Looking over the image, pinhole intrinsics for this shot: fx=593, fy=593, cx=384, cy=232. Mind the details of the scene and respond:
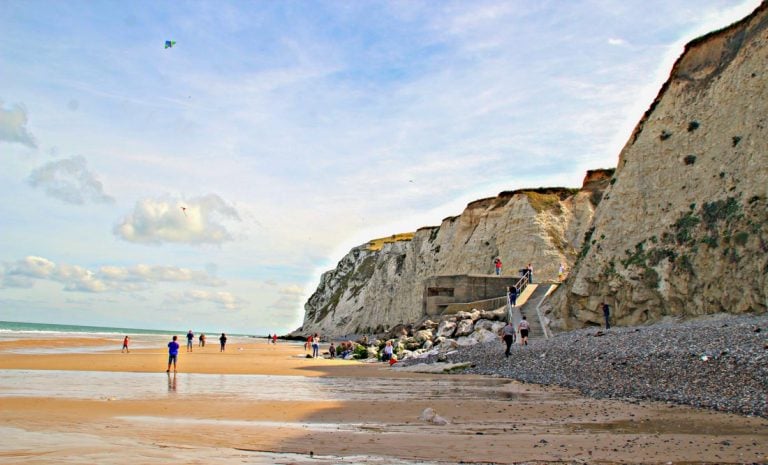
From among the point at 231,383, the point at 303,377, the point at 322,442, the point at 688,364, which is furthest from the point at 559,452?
the point at 303,377

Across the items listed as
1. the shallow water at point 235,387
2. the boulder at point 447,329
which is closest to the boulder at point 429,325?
the boulder at point 447,329

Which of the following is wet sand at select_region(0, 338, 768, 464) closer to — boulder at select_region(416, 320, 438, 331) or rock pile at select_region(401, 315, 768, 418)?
rock pile at select_region(401, 315, 768, 418)

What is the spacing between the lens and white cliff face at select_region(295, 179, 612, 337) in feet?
139

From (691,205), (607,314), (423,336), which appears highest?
(691,205)

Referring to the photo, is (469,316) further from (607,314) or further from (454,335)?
(607,314)

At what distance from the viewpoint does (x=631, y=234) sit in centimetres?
2308

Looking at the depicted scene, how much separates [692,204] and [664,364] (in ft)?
33.9

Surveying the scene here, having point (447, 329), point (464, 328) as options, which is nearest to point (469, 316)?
point (447, 329)

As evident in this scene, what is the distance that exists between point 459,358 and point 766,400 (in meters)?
12.7

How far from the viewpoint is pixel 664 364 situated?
12.7 meters

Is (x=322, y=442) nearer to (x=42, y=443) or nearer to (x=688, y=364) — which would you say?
(x=42, y=443)

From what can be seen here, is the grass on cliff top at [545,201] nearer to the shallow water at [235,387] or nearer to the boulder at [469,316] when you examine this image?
the boulder at [469,316]

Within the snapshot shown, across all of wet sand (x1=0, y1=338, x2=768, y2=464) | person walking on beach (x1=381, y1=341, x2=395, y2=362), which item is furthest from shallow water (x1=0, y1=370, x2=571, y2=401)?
person walking on beach (x1=381, y1=341, x2=395, y2=362)

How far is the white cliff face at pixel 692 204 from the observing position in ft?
60.1
